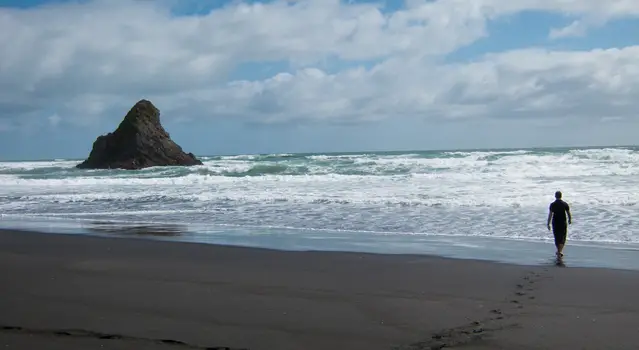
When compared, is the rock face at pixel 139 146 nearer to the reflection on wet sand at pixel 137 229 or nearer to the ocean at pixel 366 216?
the ocean at pixel 366 216

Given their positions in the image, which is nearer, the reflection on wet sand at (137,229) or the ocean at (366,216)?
the ocean at (366,216)

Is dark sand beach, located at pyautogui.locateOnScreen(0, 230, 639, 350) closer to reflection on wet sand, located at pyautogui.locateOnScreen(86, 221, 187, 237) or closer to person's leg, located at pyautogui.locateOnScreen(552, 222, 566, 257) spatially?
person's leg, located at pyautogui.locateOnScreen(552, 222, 566, 257)

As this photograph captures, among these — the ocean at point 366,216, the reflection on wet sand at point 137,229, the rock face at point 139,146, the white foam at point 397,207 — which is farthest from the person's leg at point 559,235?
the rock face at point 139,146

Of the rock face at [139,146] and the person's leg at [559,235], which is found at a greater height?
the rock face at [139,146]

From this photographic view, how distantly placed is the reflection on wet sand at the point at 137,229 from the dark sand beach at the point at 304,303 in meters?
2.88

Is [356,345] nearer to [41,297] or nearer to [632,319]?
[632,319]

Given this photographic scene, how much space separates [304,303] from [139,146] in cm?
4287

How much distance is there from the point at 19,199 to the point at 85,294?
703 inches

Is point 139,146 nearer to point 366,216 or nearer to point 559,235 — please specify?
point 366,216

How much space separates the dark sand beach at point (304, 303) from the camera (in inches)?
184

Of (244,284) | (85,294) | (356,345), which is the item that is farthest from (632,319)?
(85,294)

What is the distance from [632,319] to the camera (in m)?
5.40

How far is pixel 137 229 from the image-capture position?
12891mm

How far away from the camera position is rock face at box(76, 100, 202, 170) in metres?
46.1
